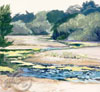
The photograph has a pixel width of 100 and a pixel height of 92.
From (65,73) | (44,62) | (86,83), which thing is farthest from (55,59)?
(86,83)

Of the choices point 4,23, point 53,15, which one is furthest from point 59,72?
point 53,15

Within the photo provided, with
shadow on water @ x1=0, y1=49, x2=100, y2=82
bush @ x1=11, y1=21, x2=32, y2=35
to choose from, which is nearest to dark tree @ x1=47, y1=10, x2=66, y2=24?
bush @ x1=11, y1=21, x2=32, y2=35

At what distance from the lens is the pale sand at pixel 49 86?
325 inches

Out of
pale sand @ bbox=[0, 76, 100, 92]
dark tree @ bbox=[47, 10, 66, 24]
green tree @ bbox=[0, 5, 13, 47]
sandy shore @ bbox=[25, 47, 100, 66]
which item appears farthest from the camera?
dark tree @ bbox=[47, 10, 66, 24]

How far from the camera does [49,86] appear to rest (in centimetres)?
871

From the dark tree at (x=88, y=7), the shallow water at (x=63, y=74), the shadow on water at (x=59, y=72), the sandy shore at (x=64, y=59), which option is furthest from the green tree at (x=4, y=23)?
the dark tree at (x=88, y=7)

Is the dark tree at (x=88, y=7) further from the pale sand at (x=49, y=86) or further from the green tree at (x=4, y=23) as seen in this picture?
the pale sand at (x=49, y=86)

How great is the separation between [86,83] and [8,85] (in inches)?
99.7

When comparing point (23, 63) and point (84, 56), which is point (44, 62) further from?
point (84, 56)

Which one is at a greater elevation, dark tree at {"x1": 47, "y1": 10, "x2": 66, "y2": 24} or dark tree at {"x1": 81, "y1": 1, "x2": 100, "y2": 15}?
dark tree at {"x1": 81, "y1": 1, "x2": 100, "y2": 15}

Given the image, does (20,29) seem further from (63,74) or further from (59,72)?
(63,74)

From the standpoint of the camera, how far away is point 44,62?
527 inches

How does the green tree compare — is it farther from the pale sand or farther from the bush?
the bush

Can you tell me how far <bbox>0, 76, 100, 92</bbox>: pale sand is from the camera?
325 inches
